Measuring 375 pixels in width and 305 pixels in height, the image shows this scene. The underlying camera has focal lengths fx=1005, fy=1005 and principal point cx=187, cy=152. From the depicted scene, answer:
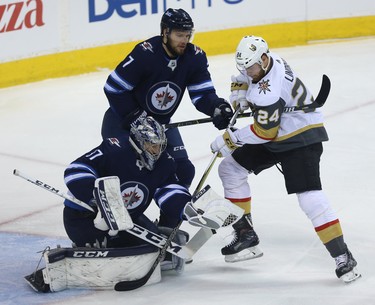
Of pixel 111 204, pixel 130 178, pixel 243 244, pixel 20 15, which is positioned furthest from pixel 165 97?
pixel 20 15

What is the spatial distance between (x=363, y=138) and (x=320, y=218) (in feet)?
7.14

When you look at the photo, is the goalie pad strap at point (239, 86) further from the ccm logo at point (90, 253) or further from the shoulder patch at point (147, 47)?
the ccm logo at point (90, 253)

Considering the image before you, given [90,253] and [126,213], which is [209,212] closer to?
[126,213]

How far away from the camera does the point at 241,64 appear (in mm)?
3779

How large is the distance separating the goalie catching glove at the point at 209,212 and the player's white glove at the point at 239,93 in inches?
20.1

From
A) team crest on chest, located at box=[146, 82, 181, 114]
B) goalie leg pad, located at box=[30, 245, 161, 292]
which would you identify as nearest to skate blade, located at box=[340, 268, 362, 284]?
goalie leg pad, located at box=[30, 245, 161, 292]

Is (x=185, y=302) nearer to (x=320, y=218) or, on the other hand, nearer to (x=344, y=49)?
(x=320, y=218)

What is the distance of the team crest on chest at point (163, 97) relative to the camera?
4191 millimetres

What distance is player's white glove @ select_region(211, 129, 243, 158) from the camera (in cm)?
385

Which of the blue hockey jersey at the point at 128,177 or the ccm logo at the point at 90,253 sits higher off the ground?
the blue hockey jersey at the point at 128,177

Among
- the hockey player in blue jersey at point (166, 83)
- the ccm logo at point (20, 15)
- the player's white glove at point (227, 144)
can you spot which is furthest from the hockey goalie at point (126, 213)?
the ccm logo at point (20, 15)

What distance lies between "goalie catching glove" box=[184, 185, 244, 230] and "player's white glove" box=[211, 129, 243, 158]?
0.82 feet

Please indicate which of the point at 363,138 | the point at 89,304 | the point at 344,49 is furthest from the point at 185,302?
the point at 344,49

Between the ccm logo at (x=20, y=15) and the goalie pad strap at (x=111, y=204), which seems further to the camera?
the ccm logo at (x=20, y=15)
